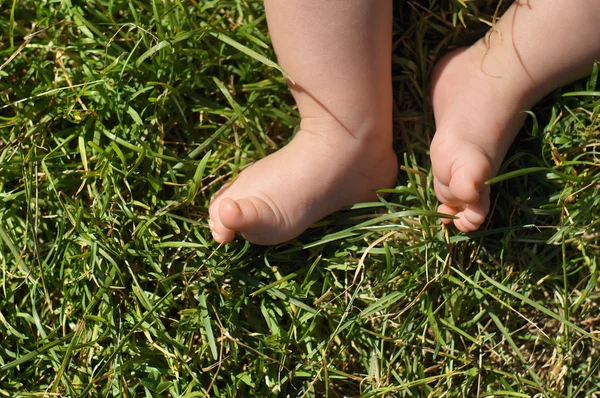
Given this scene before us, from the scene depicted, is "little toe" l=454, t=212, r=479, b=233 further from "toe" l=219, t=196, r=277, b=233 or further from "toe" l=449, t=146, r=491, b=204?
"toe" l=219, t=196, r=277, b=233

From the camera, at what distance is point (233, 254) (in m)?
1.44

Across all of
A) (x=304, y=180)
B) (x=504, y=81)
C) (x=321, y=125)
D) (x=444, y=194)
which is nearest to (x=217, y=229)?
(x=304, y=180)

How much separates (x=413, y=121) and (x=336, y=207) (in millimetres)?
306

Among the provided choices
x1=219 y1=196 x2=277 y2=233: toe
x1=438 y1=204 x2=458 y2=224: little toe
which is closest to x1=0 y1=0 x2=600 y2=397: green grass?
x1=438 y1=204 x2=458 y2=224: little toe

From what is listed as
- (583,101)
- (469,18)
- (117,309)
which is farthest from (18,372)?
(583,101)

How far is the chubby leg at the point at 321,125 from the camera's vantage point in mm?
1276

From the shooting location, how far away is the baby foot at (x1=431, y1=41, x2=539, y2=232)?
1.28 m

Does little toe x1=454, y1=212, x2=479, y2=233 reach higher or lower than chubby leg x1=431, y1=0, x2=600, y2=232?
lower

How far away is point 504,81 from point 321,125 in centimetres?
41

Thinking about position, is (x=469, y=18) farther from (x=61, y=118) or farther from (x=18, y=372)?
(x=18, y=372)

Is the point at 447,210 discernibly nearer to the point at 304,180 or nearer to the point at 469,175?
the point at 469,175

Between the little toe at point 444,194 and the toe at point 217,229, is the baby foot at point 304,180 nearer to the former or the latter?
the toe at point 217,229

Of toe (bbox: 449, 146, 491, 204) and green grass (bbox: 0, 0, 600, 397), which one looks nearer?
toe (bbox: 449, 146, 491, 204)

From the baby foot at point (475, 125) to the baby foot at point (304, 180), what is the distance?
157mm
